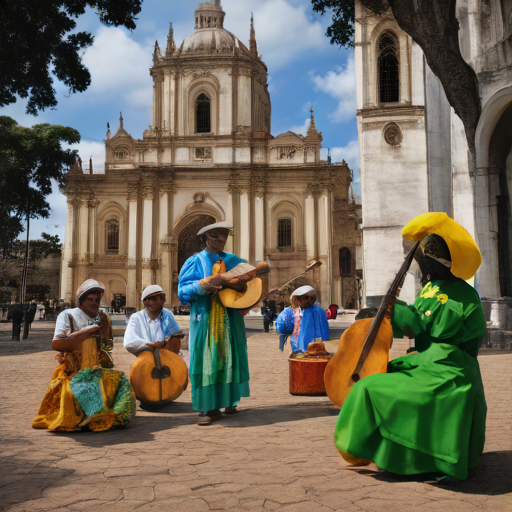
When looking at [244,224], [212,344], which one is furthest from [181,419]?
[244,224]

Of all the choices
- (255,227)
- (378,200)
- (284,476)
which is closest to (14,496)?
(284,476)

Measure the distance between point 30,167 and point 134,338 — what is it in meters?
19.3

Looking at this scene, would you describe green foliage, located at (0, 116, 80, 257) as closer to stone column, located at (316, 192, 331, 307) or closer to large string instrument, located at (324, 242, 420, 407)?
stone column, located at (316, 192, 331, 307)

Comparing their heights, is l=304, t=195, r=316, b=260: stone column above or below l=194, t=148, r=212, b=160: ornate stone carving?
below

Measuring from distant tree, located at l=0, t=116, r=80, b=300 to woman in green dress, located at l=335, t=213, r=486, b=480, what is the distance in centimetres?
2080

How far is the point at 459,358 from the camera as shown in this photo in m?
3.43

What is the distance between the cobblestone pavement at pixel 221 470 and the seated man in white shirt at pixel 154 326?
2.32 ft

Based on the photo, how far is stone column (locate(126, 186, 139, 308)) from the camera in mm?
35438

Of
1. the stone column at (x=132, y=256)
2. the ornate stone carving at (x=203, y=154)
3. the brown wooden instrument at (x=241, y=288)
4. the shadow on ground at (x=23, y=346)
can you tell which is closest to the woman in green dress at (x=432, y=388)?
the brown wooden instrument at (x=241, y=288)

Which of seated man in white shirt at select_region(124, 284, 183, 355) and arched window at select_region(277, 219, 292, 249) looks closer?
seated man in white shirt at select_region(124, 284, 183, 355)

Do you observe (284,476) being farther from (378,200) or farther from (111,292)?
(111,292)

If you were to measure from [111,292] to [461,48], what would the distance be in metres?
28.0

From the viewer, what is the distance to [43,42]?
11031mm

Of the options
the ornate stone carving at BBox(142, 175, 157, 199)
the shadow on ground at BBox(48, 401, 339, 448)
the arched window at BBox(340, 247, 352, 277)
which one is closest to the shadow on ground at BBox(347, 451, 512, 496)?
the shadow on ground at BBox(48, 401, 339, 448)
